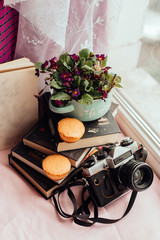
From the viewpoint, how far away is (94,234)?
2.01 ft

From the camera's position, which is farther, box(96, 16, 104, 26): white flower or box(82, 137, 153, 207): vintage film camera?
box(96, 16, 104, 26): white flower

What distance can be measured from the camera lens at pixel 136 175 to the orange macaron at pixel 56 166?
0.52ft

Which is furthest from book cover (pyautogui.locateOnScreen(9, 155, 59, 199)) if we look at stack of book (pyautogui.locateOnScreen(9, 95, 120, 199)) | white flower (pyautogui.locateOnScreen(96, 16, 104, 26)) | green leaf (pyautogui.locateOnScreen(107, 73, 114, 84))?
white flower (pyautogui.locateOnScreen(96, 16, 104, 26))

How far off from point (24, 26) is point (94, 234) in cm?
64

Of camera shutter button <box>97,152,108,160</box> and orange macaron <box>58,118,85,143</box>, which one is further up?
orange macaron <box>58,118,85,143</box>

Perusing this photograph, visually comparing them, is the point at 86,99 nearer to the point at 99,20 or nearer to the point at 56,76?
the point at 56,76

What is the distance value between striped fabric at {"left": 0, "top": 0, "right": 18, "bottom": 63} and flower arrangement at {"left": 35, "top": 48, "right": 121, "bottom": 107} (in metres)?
0.16

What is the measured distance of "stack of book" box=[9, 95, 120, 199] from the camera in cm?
66

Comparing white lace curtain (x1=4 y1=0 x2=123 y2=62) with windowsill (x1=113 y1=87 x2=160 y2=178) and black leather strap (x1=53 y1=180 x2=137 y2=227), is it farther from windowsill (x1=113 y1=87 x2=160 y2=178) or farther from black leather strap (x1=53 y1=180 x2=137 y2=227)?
black leather strap (x1=53 y1=180 x2=137 y2=227)

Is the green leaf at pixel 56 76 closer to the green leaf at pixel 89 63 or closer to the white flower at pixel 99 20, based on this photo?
the green leaf at pixel 89 63

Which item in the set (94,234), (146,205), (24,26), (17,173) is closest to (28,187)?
(17,173)

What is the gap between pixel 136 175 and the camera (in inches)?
26.7

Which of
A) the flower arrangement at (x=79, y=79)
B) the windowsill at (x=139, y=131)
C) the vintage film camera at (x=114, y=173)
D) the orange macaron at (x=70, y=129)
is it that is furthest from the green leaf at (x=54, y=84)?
the windowsill at (x=139, y=131)

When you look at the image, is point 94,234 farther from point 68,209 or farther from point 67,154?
point 67,154
